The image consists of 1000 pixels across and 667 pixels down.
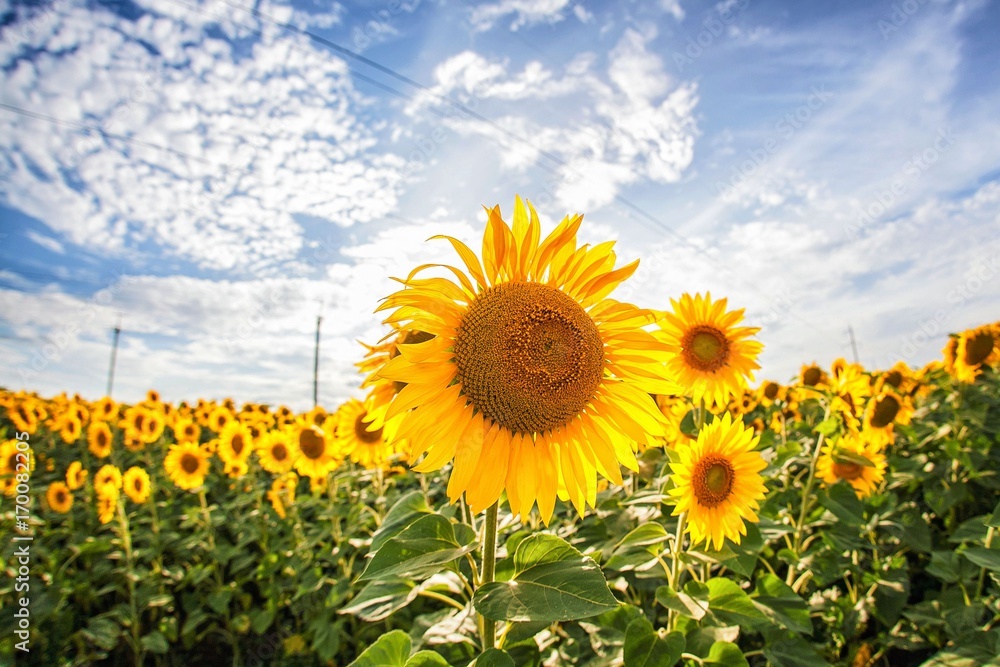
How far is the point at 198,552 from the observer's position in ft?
20.7

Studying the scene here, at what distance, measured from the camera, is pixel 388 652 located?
168 centimetres

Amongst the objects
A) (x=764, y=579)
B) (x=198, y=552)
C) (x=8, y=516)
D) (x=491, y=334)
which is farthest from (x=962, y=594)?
(x=8, y=516)

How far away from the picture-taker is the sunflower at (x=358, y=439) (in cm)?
443

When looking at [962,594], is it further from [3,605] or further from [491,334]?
[3,605]

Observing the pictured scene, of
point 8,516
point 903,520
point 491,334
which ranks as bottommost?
point 8,516

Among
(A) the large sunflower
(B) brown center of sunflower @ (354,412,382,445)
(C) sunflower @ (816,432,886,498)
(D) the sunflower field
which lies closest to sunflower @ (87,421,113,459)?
(A) the large sunflower

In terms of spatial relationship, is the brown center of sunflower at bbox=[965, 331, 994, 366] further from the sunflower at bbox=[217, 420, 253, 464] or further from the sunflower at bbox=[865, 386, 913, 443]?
the sunflower at bbox=[217, 420, 253, 464]

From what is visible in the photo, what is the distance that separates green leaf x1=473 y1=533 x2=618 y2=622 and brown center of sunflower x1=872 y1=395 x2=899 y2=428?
3.66 metres

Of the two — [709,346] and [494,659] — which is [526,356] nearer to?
[494,659]

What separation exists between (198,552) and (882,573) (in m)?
6.56

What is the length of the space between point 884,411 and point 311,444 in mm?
4930

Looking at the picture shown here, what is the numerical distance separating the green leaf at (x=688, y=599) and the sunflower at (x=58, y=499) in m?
7.55

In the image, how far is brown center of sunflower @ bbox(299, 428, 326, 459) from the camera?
545cm

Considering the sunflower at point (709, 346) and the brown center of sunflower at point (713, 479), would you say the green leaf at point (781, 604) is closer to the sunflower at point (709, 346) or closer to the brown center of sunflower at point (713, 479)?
the brown center of sunflower at point (713, 479)
